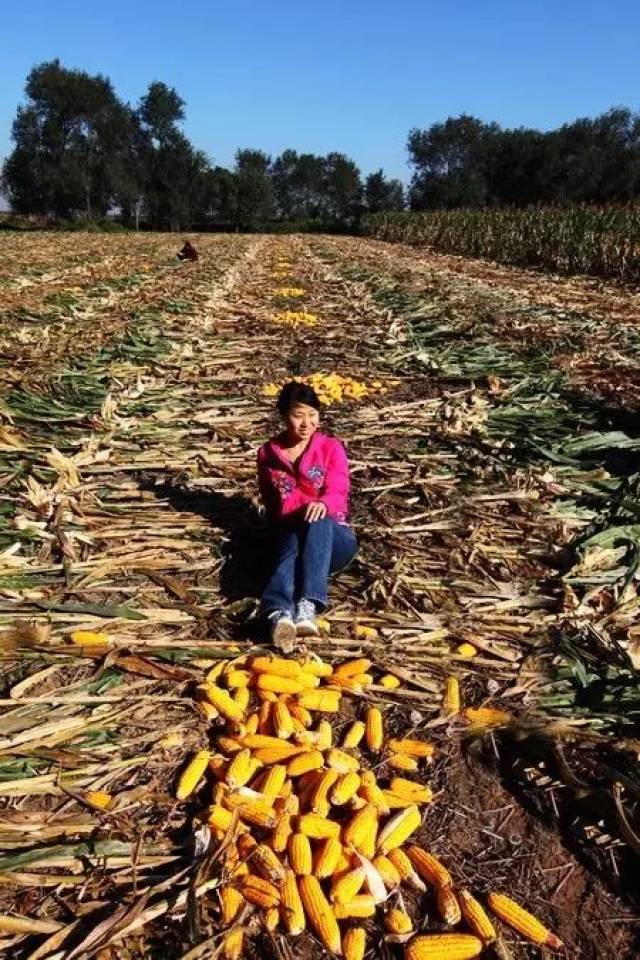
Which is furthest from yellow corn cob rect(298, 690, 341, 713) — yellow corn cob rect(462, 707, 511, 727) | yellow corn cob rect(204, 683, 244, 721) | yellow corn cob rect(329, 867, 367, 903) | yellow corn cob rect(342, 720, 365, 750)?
yellow corn cob rect(329, 867, 367, 903)

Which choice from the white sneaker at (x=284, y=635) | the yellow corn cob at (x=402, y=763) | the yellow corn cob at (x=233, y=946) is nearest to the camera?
the yellow corn cob at (x=233, y=946)

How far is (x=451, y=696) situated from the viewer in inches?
108

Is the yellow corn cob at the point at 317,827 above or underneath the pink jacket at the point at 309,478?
underneath

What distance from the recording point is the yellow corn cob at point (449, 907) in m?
1.93

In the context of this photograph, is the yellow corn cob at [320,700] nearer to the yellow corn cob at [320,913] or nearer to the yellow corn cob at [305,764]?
the yellow corn cob at [305,764]

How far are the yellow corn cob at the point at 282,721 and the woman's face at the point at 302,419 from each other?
1.53 metres

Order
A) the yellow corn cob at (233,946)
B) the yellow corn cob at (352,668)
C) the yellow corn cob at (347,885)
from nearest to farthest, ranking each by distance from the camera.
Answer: the yellow corn cob at (233,946)
the yellow corn cob at (347,885)
the yellow corn cob at (352,668)

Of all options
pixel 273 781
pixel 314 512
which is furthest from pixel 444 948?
pixel 314 512

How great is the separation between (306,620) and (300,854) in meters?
1.20

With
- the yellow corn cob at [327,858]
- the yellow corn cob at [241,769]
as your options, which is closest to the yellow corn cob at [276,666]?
the yellow corn cob at [241,769]

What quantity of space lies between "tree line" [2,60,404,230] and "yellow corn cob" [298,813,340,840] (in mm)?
72634

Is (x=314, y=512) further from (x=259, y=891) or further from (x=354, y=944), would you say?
(x=354, y=944)

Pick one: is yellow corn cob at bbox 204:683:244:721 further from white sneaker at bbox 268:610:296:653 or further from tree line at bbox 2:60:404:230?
tree line at bbox 2:60:404:230

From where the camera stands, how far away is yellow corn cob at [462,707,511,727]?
2615 mm
